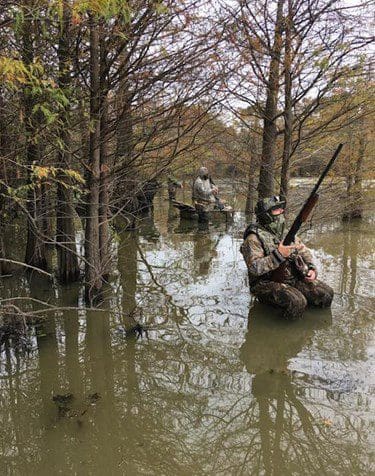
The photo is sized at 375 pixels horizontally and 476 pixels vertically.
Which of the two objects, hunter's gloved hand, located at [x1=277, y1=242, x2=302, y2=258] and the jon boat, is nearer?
hunter's gloved hand, located at [x1=277, y1=242, x2=302, y2=258]

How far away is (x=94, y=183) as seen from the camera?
6.27 metres

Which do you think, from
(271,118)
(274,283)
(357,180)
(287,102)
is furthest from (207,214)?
(274,283)

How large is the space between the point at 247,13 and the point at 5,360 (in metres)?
5.85

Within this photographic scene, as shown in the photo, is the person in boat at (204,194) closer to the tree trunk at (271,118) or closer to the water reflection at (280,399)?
the tree trunk at (271,118)

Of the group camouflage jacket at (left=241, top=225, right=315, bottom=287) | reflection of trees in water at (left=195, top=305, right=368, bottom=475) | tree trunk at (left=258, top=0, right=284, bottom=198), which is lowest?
reflection of trees in water at (left=195, top=305, right=368, bottom=475)

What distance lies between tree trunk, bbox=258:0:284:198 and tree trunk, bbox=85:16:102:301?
271cm

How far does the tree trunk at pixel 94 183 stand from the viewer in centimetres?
564

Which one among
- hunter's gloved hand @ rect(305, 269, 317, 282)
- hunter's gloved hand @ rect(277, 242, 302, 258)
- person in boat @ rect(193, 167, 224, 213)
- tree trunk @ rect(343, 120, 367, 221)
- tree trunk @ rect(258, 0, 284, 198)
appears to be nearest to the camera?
hunter's gloved hand @ rect(277, 242, 302, 258)

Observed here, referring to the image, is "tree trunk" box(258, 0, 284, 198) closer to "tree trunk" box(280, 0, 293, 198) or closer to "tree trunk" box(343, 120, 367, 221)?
"tree trunk" box(280, 0, 293, 198)

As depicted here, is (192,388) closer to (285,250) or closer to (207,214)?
(285,250)

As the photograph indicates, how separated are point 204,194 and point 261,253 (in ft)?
28.4

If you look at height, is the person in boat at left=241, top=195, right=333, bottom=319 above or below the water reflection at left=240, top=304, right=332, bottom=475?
above

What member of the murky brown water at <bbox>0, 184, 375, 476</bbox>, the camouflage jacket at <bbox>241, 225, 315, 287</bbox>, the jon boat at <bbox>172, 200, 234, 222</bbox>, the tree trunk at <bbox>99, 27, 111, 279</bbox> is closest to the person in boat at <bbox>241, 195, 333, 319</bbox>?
the camouflage jacket at <bbox>241, 225, 315, 287</bbox>

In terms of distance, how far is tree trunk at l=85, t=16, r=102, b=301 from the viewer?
5.64m
